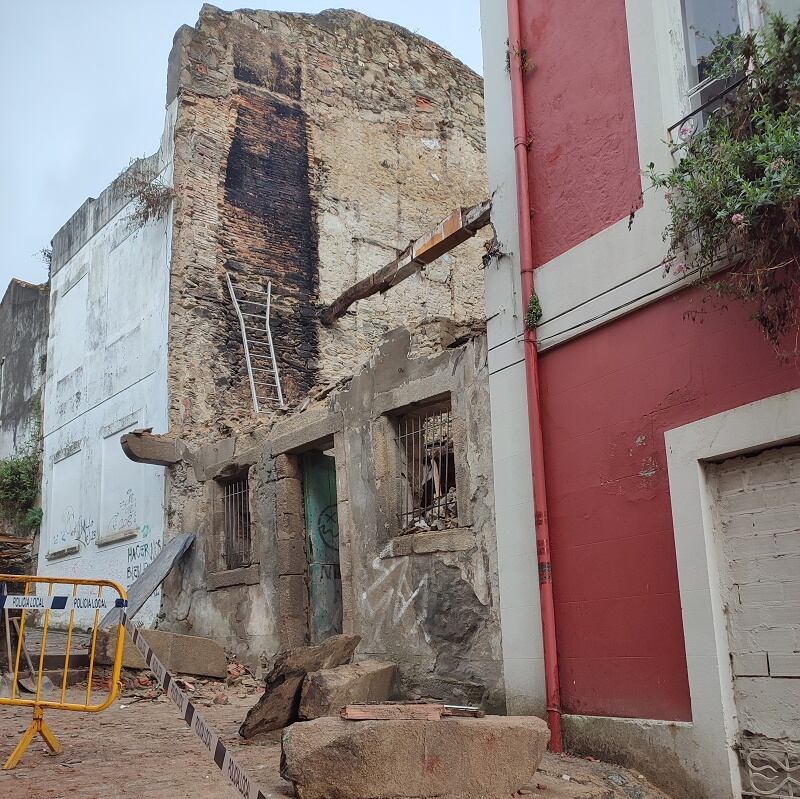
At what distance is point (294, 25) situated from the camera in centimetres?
1535

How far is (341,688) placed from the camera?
6.42 metres

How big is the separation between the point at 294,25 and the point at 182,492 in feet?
27.7

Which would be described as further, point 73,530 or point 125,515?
point 73,530

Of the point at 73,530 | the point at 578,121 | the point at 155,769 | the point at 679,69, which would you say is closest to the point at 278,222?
the point at 73,530

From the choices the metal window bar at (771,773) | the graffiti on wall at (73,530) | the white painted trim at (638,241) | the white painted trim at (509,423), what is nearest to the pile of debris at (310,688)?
the white painted trim at (509,423)

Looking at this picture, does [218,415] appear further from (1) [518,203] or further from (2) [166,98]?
(1) [518,203]

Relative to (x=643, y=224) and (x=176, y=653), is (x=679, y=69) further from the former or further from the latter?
(x=176, y=653)

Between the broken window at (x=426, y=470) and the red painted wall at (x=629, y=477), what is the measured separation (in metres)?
1.62

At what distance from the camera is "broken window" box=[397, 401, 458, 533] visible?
7.93 m

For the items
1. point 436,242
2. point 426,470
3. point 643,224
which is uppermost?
point 436,242

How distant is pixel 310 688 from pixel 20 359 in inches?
575

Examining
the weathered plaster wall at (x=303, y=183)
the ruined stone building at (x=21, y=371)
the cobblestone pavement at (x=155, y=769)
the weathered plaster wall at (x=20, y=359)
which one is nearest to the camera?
the cobblestone pavement at (x=155, y=769)

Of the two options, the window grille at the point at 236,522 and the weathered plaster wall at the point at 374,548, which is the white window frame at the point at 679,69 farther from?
the window grille at the point at 236,522

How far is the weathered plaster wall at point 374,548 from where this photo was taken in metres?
7.12
